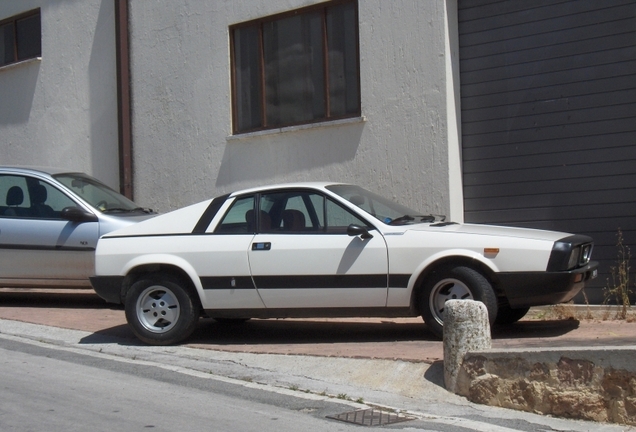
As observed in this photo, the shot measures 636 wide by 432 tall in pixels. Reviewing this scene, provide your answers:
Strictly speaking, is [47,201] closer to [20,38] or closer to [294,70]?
[294,70]

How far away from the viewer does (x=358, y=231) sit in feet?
26.3

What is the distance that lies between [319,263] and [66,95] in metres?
8.77

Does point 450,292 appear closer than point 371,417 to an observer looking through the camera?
No

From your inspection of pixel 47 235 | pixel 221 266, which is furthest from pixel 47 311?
pixel 221 266

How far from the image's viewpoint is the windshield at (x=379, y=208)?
27.3 feet

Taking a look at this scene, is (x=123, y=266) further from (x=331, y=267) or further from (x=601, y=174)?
(x=601, y=174)

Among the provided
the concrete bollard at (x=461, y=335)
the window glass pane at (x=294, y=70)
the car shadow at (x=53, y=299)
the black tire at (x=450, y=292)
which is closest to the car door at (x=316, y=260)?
the black tire at (x=450, y=292)

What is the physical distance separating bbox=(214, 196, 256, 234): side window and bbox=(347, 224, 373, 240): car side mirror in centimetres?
102

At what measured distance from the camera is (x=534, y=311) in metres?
9.73

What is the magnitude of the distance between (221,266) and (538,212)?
14.1 feet

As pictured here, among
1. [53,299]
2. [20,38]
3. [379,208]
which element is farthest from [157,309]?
[20,38]

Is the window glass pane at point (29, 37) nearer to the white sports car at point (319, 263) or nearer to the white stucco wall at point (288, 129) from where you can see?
the white stucco wall at point (288, 129)

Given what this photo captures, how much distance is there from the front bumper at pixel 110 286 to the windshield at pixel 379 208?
2.29 m

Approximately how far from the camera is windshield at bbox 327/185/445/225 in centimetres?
833
